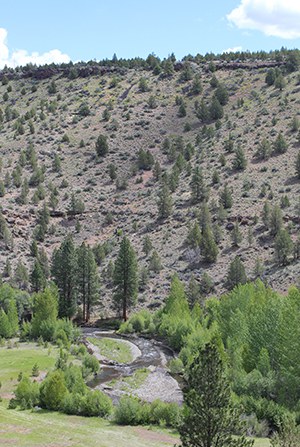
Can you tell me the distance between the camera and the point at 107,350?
238 ft

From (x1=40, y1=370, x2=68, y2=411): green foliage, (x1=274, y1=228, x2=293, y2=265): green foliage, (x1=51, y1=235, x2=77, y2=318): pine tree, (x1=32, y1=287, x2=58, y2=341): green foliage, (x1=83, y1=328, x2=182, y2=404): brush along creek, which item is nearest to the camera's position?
(x1=40, y1=370, x2=68, y2=411): green foliage

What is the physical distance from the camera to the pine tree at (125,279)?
9169 centimetres

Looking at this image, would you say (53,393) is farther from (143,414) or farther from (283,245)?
(283,245)

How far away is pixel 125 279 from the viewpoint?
9181 centimetres

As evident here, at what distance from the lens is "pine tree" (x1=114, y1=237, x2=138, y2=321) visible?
91688mm

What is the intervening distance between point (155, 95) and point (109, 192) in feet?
170

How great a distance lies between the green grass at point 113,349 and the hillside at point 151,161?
19.1m

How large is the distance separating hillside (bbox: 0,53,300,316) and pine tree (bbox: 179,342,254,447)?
204ft

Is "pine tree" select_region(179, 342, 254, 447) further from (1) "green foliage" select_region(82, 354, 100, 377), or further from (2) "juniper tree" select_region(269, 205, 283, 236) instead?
(2) "juniper tree" select_region(269, 205, 283, 236)

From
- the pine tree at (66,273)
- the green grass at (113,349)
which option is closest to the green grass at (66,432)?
the green grass at (113,349)

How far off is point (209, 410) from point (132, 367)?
1668 inches

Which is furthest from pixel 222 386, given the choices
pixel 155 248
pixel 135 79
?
pixel 135 79

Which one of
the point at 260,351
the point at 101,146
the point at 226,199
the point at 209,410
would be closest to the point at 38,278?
the point at 226,199

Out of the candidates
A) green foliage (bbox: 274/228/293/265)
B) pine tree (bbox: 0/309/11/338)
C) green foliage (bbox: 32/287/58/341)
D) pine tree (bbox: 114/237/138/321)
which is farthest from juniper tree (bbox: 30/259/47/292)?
green foliage (bbox: 274/228/293/265)
